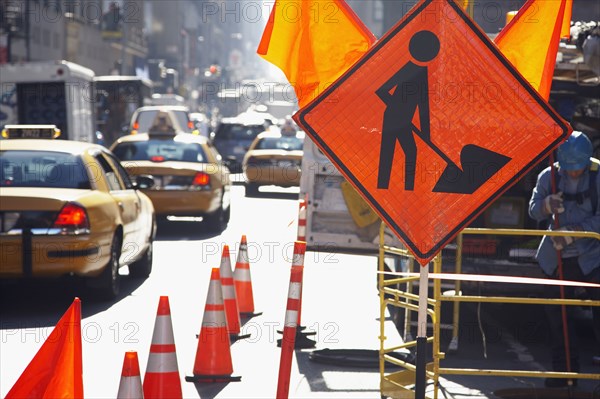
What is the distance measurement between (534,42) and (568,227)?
9.52ft

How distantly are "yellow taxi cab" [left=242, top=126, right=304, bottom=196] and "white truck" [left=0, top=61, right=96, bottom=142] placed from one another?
4.13 metres

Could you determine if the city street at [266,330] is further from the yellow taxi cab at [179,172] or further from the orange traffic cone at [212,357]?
the yellow taxi cab at [179,172]

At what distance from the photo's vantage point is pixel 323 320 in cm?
1166

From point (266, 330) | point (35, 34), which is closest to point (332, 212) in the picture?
point (266, 330)

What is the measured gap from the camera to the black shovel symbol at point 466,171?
564 cm

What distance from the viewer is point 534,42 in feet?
21.6

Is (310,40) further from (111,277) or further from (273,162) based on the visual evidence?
(273,162)

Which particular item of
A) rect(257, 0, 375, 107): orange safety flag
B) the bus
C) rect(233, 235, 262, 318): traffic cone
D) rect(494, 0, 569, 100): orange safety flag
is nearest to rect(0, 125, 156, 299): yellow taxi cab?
rect(233, 235, 262, 318): traffic cone

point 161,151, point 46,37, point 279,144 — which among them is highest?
point 46,37

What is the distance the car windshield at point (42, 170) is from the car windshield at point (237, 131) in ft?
85.7

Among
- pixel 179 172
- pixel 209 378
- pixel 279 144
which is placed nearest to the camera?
pixel 209 378

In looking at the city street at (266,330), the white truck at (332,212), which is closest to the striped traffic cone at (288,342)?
the city street at (266,330)

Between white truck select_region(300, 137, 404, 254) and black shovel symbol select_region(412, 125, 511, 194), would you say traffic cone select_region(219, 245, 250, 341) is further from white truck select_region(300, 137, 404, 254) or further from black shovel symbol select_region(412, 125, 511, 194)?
black shovel symbol select_region(412, 125, 511, 194)

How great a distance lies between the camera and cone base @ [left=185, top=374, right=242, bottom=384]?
878cm
